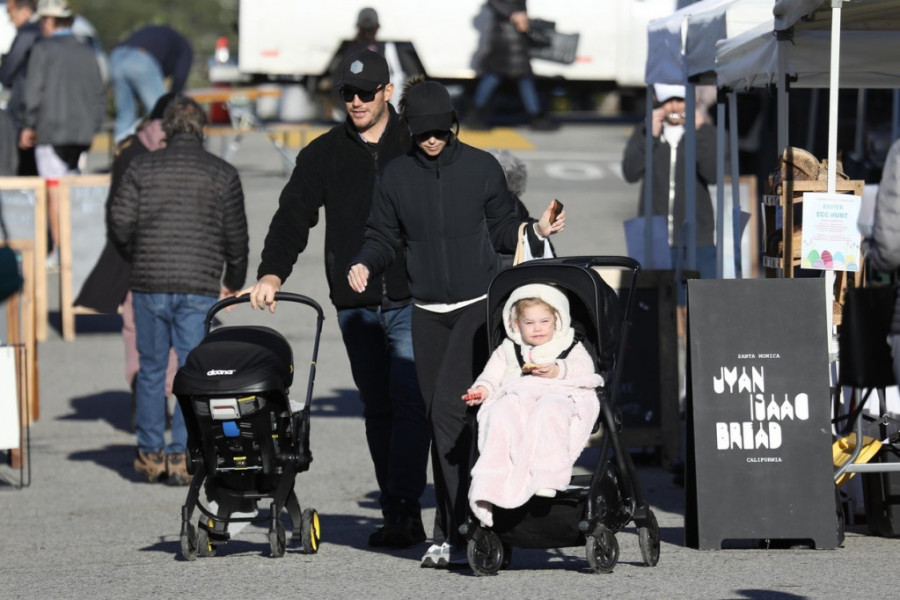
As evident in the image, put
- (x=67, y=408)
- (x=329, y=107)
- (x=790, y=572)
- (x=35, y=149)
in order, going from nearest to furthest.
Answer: (x=790, y=572) → (x=67, y=408) → (x=35, y=149) → (x=329, y=107)

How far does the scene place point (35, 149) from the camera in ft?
56.8

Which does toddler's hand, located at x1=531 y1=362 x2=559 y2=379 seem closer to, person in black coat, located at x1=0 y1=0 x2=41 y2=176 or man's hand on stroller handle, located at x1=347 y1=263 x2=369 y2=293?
man's hand on stroller handle, located at x1=347 y1=263 x2=369 y2=293

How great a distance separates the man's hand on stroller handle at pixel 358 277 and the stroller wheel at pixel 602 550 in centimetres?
135

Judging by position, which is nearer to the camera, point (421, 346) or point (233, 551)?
point (421, 346)

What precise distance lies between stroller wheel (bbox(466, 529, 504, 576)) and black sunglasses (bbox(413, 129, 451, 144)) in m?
1.68

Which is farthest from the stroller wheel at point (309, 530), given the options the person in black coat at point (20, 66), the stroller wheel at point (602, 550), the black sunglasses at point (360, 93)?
the person in black coat at point (20, 66)

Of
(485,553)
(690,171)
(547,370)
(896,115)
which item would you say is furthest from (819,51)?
(896,115)

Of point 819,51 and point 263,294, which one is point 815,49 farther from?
point 263,294

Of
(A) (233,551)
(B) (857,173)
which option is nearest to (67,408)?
(A) (233,551)

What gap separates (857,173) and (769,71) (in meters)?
9.71

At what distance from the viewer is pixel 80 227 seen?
579 inches

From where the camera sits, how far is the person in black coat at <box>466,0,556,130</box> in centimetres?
2366

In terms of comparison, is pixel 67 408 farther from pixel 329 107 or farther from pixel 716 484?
pixel 329 107

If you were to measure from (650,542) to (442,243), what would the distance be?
1.53m
